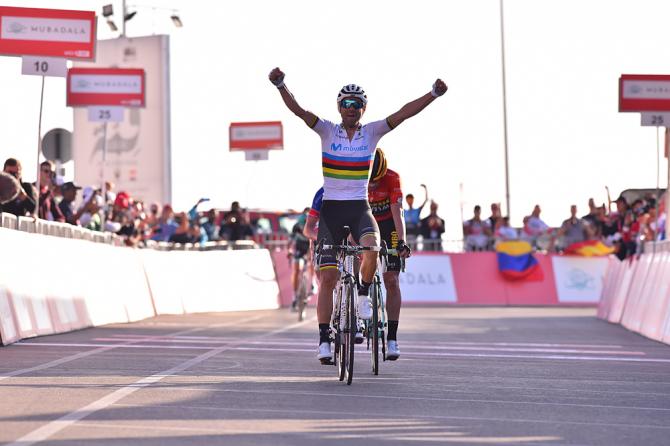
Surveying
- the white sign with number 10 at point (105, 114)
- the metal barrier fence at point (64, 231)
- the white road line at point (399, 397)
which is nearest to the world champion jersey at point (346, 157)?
the white road line at point (399, 397)

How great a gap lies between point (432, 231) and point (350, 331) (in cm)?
2548

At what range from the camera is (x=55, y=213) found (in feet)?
72.6

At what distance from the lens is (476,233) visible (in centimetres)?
3750

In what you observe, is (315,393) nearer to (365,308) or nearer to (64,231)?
(365,308)

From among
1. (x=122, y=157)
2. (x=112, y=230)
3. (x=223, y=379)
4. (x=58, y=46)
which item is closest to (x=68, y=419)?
(x=223, y=379)

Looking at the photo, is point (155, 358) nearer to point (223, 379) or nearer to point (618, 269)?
point (223, 379)

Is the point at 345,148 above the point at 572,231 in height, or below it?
above

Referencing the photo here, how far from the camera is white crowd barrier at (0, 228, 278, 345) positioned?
685 inches

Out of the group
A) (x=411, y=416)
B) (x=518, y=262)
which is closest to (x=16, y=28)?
(x=411, y=416)

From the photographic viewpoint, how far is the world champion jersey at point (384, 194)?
45.6 feet

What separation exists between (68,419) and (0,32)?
1550cm

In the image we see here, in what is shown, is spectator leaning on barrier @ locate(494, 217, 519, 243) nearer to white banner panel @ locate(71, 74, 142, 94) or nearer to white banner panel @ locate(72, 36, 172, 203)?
white banner panel @ locate(71, 74, 142, 94)

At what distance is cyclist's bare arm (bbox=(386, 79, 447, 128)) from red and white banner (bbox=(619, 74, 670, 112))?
14504 mm

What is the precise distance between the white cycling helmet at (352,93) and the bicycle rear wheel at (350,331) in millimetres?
1503
